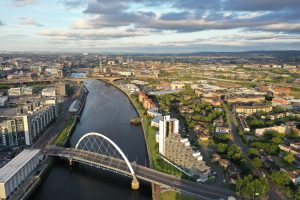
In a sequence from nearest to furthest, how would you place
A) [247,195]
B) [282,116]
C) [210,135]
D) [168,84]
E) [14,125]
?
[247,195] < [14,125] < [210,135] < [282,116] < [168,84]

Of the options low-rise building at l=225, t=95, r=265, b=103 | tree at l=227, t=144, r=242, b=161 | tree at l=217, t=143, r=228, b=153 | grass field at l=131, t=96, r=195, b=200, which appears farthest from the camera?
low-rise building at l=225, t=95, r=265, b=103

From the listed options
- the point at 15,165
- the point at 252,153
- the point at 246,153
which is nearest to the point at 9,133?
the point at 15,165

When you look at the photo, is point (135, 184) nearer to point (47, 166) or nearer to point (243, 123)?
point (47, 166)

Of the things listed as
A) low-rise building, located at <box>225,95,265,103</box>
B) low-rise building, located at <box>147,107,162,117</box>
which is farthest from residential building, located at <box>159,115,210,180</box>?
low-rise building, located at <box>225,95,265,103</box>

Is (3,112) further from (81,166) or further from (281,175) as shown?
(281,175)

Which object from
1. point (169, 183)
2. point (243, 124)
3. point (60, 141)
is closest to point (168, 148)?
point (169, 183)

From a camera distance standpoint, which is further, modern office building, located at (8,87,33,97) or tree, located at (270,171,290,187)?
modern office building, located at (8,87,33,97)

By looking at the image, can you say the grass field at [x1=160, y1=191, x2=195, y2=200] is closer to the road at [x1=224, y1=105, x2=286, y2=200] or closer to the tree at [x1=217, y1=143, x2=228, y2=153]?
the road at [x1=224, y1=105, x2=286, y2=200]

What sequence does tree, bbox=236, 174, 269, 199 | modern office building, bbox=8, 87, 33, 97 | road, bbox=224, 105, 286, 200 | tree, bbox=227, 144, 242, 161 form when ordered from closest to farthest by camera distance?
tree, bbox=236, 174, 269, 199, road, bbox=224, 105, 286, 200, tree, bbox=227, 144, 242, 161, modern office building, bbox=8, 87, 33, 97
